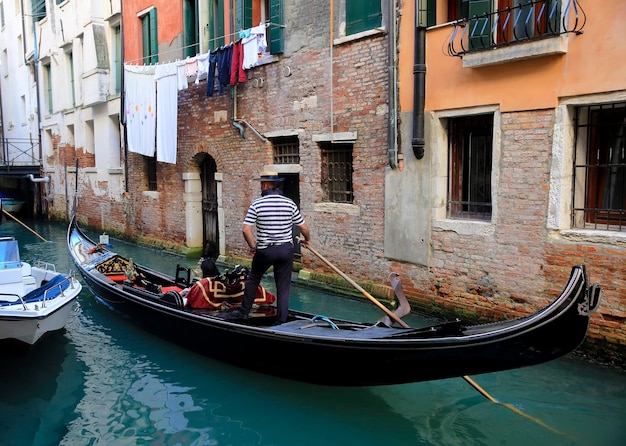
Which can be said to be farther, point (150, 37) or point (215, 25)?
point (150, 37)

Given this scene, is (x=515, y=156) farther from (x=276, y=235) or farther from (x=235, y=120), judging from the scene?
(x=235, y=120)

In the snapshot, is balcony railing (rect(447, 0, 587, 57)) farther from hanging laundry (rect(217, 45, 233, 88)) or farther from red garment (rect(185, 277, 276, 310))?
hanging laundry (rect(217, 45, 233, 88))

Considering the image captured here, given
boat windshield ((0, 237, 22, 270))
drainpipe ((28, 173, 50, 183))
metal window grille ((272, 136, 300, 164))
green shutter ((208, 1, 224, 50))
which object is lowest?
boat windshield ((0, 237, 22, 270))

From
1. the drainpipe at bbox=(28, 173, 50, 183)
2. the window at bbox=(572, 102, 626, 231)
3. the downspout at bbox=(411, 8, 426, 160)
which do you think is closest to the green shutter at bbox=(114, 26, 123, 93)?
the drainpipe at bbox=(28, 173, 50, 183)

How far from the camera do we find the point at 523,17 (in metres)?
4.82

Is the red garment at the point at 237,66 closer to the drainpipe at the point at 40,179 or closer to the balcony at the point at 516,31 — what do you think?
the balcony at the point at 516,31

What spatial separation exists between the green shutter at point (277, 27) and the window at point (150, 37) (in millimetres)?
3742

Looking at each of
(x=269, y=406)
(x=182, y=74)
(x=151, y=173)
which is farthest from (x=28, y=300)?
(x=151, y=173)

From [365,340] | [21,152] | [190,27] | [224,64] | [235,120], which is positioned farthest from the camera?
[21,152]

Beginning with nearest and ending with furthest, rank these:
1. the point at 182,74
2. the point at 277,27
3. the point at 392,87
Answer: the point at 392,87 < the point at 277,27 < the point at 182,74

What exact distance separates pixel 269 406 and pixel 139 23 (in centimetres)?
942

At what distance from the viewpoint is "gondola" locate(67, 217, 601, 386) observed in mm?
2986

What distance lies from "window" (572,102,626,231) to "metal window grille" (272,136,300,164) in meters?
3.89

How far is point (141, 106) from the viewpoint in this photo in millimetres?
10203
